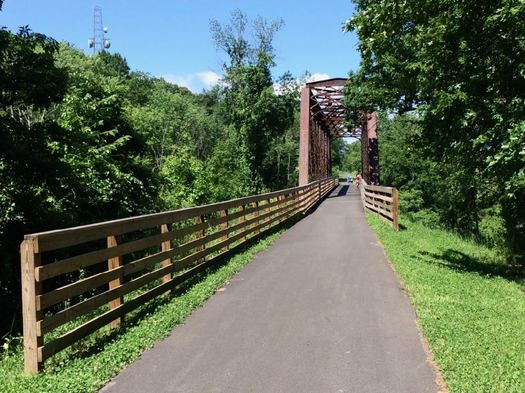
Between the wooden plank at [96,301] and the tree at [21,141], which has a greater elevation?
the tree at [21,141]

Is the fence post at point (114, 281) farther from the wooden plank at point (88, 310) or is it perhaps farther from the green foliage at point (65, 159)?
the green foliage at point (65, 159)

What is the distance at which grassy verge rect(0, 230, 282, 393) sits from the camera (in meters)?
3.87

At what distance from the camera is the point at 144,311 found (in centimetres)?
589

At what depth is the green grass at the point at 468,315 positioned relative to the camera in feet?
13.1

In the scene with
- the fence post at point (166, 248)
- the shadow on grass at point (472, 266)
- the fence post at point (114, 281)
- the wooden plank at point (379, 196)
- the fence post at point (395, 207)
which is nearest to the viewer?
the fence post at point (114, 281)

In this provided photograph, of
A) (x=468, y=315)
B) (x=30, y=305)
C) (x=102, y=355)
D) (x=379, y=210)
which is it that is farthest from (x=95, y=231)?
(x=379, y=210)

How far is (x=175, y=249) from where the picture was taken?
274 inches

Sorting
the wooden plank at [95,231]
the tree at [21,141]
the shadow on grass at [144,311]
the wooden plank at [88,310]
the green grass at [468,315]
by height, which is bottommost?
the green grass at [468,315]

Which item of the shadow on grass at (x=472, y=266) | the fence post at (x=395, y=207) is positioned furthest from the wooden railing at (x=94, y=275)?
the fence post at (x=395, y=207)

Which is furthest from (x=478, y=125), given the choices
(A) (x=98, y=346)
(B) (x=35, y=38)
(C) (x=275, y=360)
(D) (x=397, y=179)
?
(D) (x=397, y=179)

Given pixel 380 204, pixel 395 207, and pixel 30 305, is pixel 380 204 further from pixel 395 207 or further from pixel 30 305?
pixel 30 305

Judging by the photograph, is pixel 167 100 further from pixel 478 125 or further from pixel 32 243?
pixel 32 243

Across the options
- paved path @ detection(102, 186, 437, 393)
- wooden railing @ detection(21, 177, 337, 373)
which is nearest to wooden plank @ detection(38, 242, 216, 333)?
wooden railing @ detection(21, 177, 337, 373)

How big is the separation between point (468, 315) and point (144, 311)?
3607mm
